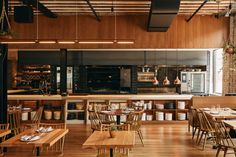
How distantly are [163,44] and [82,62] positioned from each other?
3717 mm

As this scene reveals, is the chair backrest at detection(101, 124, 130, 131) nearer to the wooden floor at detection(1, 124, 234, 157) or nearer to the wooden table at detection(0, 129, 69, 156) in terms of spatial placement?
the wooden table at detection(0, 129, 69, 156)

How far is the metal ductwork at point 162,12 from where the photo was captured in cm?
780

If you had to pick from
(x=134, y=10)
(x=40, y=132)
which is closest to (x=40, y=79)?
(x=134, y=10)

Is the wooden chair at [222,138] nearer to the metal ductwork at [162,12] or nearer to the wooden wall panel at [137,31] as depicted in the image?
Result: the metal ductwork at [162,12]

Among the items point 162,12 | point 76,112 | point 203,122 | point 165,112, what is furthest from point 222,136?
point 76,112

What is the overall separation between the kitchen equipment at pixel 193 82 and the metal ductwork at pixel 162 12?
346 cm

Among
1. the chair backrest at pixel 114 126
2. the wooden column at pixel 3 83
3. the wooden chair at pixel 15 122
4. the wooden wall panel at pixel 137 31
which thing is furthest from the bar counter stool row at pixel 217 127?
the wooden column at pixel 3 83

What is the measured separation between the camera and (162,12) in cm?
840

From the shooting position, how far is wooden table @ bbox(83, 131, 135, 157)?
14.6 feet

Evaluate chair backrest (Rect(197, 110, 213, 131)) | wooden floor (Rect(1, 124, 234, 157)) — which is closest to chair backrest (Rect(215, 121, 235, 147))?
wooden floor (Rect(1, 124, 234, 157))

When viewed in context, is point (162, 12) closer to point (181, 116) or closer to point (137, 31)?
point (137, 31)

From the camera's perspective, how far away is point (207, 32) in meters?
11.7

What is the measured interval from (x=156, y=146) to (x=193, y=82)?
6.42 meters

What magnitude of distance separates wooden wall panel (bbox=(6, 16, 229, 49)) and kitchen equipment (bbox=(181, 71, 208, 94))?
6.70 ft
